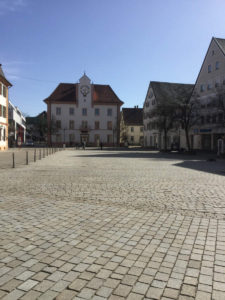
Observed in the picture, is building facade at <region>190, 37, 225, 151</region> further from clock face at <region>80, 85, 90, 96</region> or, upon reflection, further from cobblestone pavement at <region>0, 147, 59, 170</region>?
clock face at <region>80, 85, 90, 96</region>

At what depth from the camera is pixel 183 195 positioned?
27.5 feet

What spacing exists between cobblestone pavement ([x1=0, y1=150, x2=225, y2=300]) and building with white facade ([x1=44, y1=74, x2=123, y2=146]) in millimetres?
63388

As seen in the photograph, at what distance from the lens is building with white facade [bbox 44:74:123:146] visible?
231 ft

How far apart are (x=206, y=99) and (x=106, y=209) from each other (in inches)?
1664

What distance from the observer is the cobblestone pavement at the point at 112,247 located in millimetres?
3129

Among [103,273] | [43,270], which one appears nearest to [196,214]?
[103,273]

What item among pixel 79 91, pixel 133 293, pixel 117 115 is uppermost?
pixel 79 91

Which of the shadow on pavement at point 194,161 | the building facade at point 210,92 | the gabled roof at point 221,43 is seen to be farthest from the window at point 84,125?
the shadow on pavement at point 194,161

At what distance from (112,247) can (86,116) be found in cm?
6791

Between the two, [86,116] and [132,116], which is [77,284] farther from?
[132,116]

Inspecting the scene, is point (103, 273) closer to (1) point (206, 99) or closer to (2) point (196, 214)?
(2) point (196, 214)

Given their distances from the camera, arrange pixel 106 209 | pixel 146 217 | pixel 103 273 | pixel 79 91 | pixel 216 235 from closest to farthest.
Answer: pixel 103 273
pixel 216 235
pixel 146 217
pixel 106 209
pixel 79 91

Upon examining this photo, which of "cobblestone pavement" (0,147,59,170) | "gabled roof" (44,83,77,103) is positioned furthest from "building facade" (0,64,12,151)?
"gabled roof" (44,83,77,103)

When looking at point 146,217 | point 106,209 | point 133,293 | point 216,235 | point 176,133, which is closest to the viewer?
point 133,293
